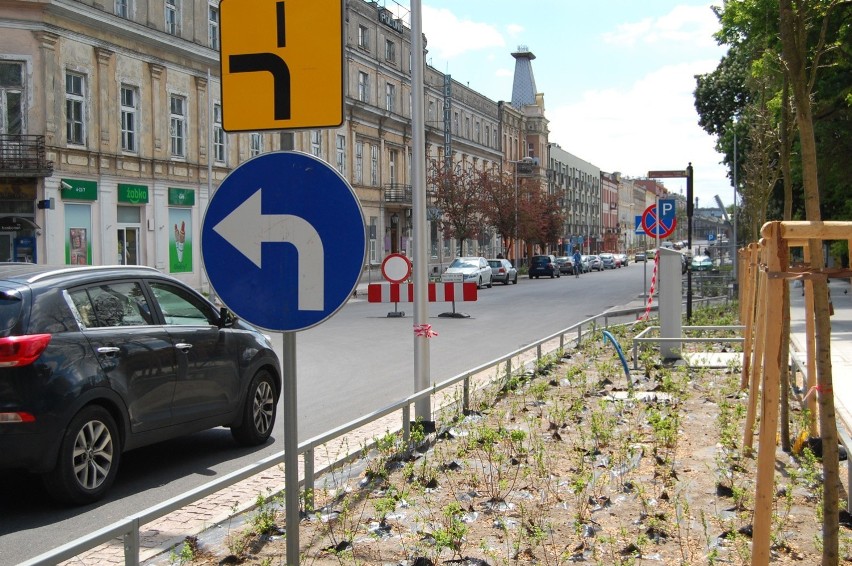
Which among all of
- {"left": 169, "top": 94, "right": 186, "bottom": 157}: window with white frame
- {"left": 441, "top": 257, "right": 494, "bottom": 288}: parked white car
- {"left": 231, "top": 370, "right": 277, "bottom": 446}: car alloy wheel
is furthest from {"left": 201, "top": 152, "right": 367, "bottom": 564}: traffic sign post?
{"left": 441, "top": 257, "right": 494, "bottom": 288}: parked white car

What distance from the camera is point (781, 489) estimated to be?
19.9 ft

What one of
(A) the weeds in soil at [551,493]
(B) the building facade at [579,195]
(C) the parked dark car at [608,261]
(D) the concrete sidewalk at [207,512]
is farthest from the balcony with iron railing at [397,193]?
(A) the weeds in soil at [551,493]

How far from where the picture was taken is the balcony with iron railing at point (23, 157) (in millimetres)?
28344

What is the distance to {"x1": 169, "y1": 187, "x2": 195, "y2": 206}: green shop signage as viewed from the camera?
117 feet

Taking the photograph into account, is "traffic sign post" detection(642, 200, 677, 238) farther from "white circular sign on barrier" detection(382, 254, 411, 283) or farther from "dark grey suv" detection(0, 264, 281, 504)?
"dark grey suv" detection(0, 264, 281, 504)

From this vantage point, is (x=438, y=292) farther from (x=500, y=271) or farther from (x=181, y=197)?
(x=500, y=271)

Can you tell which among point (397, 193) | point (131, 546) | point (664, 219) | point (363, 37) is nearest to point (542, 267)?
point (397, 193)

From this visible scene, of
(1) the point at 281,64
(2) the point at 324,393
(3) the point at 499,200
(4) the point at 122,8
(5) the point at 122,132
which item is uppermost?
(4) the point at 122,8

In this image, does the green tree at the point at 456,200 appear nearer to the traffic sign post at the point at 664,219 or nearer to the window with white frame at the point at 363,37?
the window with white frame at the point at 363,37

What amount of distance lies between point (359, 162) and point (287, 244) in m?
49.7

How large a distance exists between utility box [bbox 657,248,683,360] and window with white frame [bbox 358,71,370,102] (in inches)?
1572

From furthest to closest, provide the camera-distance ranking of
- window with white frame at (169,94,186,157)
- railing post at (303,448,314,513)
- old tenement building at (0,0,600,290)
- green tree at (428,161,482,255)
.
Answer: green tree at (428,161,482,255) → window with white frame at (169,94,186,157) → old tenement building at (0,0,600,290) → railing post at (303,448,314,513)

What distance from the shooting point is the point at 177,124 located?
3647 cm

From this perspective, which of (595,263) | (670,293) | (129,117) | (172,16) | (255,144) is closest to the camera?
(670,293)
